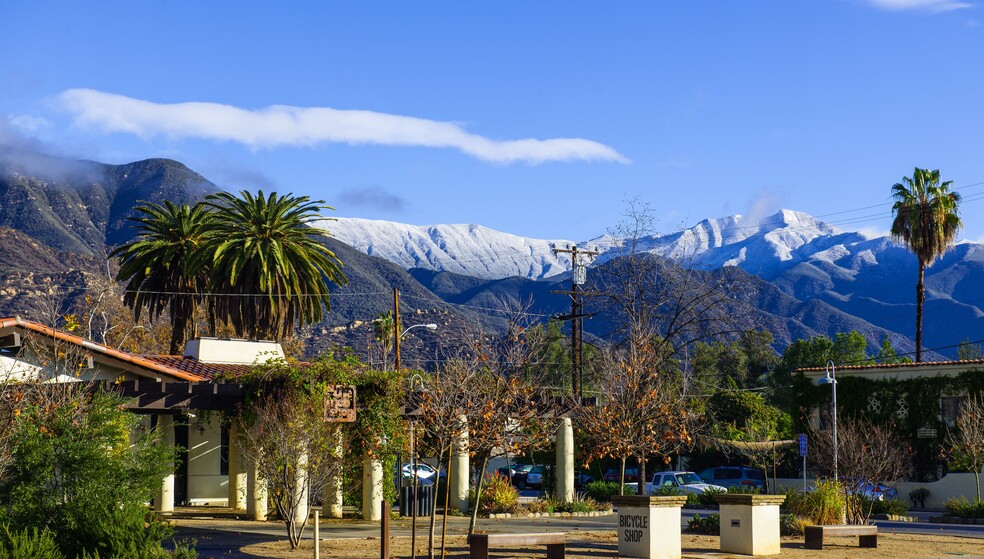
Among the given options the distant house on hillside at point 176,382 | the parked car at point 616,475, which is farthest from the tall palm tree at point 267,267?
the parked car at point 616,475

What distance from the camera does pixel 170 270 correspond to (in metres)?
54.3

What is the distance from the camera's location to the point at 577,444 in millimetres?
49281

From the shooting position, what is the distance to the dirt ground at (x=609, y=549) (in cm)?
2220

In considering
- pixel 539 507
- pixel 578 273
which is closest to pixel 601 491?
pixel 539 507

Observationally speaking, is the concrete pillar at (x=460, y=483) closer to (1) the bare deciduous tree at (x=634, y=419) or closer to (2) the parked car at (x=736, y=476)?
(1) the bare deciduous tree at (x=634, y=419)

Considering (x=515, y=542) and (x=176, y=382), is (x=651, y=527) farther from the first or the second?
(x=176, y=382)

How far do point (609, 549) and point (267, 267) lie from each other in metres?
30.9

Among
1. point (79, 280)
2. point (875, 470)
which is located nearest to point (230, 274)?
point (875, 470)

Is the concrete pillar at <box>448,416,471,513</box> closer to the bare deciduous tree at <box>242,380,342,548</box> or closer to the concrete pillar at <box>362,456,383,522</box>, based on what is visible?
the concrete pillar at <box>362,456,383,522</box>

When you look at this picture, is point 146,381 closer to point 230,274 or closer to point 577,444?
point 230,274

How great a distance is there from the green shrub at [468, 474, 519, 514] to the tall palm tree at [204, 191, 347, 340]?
63.6 ft

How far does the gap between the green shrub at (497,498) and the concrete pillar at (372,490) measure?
3.26 metres

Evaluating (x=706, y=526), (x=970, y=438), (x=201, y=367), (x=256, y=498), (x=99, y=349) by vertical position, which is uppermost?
(x=99, y=349)

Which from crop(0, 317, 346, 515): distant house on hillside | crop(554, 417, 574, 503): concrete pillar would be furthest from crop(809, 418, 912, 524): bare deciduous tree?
crop(0, 317, 346, 515): distant house on hillside
